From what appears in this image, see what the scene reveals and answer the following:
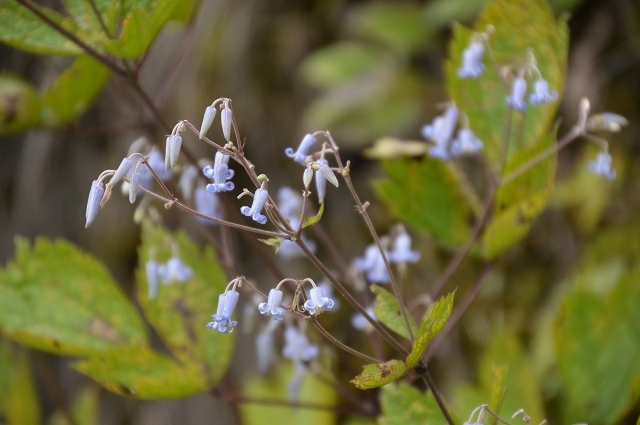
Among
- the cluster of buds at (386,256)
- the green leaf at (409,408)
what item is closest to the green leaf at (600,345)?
the cluster of buds at (386,256)

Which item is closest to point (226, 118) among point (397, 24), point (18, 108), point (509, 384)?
point (18, 108)

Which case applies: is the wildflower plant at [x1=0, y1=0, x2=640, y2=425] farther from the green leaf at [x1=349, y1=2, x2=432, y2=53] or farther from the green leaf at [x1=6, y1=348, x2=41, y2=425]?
the green leaf at [x1=349, y1=2, x2=432, y2=53]

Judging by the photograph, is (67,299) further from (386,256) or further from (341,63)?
(341,63)

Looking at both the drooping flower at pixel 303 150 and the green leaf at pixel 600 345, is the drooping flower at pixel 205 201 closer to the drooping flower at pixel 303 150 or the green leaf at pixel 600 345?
the drooping flower at pixel 303 150

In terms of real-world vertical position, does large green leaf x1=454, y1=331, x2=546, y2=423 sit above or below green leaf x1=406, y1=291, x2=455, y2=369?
below

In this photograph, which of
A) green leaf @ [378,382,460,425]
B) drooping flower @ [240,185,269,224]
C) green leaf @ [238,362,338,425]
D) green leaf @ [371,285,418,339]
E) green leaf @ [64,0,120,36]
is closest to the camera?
drooping flower @ [240,185,269,224]

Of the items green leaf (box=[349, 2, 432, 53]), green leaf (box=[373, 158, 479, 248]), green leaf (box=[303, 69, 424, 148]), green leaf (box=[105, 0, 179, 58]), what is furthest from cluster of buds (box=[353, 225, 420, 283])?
green leaf (box=[349, 2, 432, 53])

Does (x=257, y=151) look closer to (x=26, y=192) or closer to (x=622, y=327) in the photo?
(x=26, y=192)
